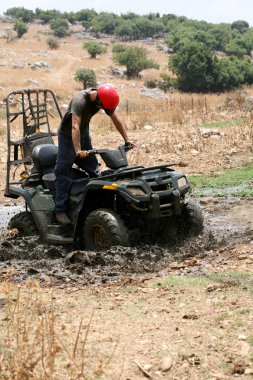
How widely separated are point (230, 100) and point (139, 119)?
20.5 ft

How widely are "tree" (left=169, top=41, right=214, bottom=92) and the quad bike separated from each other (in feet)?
173

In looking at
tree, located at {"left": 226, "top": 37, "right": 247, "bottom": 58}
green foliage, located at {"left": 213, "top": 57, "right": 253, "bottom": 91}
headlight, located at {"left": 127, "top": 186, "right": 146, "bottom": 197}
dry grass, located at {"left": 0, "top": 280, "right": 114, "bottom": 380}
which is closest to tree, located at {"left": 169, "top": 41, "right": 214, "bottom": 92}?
green foliage, located at {"left": 213, "top": 57, "right": 253, "bottom": 91}

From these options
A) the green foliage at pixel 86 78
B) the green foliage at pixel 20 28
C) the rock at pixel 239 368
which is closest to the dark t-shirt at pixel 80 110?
the rock at pixel 239 368

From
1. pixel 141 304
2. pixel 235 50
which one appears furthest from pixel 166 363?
pixel 235 50

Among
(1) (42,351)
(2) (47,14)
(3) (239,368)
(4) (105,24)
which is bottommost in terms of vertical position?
(3) (239,368)

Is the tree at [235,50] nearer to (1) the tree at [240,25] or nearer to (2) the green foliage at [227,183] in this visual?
(1) the tree at [240,25]

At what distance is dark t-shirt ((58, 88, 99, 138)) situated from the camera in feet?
25.7

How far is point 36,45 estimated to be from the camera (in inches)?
3366

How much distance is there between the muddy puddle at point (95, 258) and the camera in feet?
23.6

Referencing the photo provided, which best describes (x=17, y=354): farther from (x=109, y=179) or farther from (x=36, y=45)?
(x=36, y=45)

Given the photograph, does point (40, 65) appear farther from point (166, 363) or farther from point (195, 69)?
point (166, 363)

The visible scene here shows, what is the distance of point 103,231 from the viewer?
307 inches

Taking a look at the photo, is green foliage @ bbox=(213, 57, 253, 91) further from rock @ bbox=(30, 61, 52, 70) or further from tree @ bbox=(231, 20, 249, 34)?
tree @ bbox=(231, 20, 249, 34)

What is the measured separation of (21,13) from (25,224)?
112 metres
